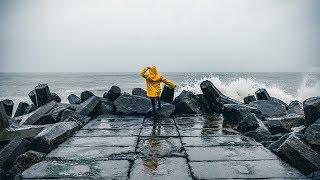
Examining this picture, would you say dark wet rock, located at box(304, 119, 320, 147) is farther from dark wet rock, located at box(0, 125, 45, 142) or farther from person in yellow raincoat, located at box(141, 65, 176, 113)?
dark wet rock, located at box(0, 125, 45, 142)

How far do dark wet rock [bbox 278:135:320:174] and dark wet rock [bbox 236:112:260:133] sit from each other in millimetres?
1849

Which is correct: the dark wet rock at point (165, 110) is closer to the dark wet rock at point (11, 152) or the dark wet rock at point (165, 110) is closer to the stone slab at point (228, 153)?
the stone slab at point (228, 153)

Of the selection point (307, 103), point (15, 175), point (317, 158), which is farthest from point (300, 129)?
point (15, 175)

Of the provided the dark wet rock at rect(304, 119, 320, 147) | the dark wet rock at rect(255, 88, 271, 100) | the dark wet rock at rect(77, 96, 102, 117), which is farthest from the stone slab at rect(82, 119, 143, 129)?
the dark wet rock at rect(255, 88, 271, 100)

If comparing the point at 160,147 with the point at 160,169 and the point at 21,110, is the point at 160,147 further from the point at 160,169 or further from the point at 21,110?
the point at 21,110

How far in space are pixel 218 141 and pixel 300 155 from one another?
1759mm

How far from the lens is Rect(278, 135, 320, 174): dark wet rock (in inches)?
170

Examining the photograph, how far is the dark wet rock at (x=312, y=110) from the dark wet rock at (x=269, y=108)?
3.63m

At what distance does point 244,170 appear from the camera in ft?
14.2

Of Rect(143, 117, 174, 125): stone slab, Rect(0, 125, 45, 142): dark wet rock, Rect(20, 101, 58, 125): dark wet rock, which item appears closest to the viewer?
Rect(0, 125, 45, 142): dark wet rock

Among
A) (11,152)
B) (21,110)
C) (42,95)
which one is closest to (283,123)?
(11,152)

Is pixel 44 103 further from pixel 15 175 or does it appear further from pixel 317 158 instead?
pixel 317 158

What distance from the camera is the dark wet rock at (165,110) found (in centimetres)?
911

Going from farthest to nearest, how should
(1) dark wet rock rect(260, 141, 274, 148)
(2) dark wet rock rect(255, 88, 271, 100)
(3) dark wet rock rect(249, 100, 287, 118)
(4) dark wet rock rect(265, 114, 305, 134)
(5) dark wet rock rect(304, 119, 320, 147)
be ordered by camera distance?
(2) dark wet rock rect(255, 88, 271, 100), (3) dark wet rock rect(249, 100, 287, 118), (4) dark wet rock rect(265, 114, 305, 134), (1) dark wet rock rect(260, 141, 274, 148), (5) dark wet rock rect(304, 119, 320, 147)
